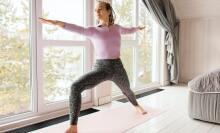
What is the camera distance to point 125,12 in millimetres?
3844

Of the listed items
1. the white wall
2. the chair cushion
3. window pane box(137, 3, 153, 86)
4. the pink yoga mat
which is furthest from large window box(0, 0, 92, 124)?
the white wall

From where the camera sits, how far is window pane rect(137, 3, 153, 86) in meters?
4.23

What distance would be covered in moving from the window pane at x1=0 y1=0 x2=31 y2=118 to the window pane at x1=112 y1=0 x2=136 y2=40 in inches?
64.0

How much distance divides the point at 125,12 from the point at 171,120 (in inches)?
80.2

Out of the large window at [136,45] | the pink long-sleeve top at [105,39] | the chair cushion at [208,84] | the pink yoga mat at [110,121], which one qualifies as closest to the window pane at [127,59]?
the large window at [136,45]

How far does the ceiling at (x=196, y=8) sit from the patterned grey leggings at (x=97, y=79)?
2.84 m

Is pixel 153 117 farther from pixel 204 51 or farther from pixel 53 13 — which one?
pixel 204 51

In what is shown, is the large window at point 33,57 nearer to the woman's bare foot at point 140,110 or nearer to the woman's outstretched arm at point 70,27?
the woman's outstretched arm at point 70,27

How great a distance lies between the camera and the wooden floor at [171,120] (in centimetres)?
221

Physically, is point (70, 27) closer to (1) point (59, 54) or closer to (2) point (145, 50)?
(1) point (59, 54)

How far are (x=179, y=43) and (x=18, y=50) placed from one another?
3552mm

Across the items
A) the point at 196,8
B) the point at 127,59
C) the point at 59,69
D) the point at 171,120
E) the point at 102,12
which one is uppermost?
the point at 196,8

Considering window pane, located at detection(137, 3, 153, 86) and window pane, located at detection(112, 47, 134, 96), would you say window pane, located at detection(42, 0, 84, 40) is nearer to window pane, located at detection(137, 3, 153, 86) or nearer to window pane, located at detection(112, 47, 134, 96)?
window pane, located at detection(112, 47, 134, 96)

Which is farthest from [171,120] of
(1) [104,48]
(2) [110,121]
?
(1) [104,48]
